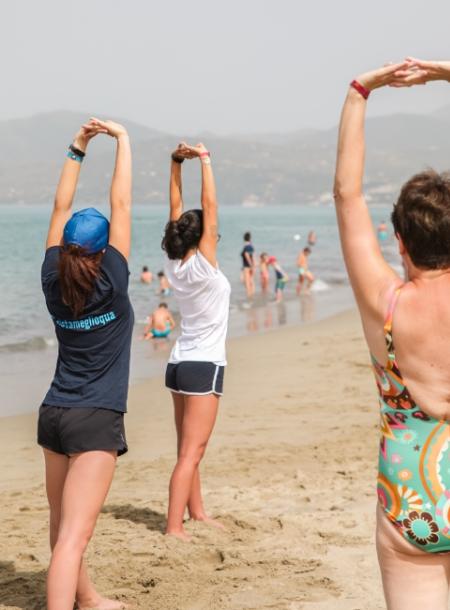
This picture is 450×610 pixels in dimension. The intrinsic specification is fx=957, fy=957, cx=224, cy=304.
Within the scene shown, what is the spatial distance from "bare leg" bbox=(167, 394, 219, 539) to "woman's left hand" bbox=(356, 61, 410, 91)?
320 cm

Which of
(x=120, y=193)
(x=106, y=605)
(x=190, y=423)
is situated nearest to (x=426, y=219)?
(x=120, y=193)

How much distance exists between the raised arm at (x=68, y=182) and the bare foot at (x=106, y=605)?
73.8 inches

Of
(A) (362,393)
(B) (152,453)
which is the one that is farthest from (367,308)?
(A) (362,393)

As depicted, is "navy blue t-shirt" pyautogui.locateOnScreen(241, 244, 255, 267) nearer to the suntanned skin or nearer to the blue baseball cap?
the suntanned skin

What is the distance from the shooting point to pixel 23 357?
54.3ft

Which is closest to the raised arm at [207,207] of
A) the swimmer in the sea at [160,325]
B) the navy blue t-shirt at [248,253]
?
the swimmer in the sea at [160,325]

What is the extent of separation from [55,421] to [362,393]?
7.23 m

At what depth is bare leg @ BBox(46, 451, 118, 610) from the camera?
163 inches

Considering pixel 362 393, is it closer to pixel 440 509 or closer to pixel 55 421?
pixel 55 421

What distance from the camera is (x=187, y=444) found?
19.7 ft

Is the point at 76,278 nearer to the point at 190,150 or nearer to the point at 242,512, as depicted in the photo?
the point at 190,150

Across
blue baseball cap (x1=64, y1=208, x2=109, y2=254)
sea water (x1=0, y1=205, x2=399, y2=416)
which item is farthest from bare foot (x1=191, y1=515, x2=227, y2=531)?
sea water (x1=0, y1=205, x2=399, y2=416)

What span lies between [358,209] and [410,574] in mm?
1162

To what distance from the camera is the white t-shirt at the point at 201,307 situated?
19.4 feet
